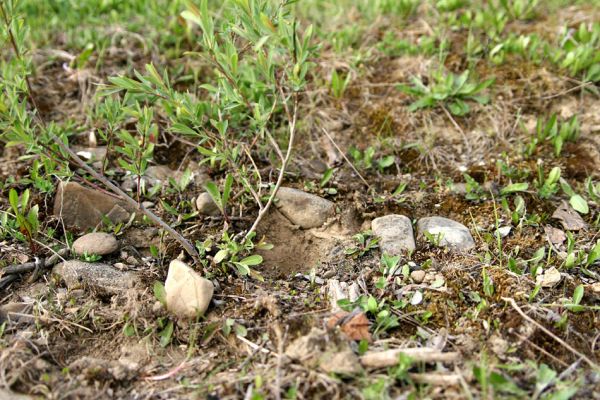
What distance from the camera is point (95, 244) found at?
113 inches

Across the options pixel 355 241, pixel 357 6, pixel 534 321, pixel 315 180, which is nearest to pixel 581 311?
pixel 534 321

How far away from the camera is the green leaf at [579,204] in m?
3.14

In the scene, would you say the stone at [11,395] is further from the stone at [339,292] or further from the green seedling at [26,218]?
the stone at [339,292]

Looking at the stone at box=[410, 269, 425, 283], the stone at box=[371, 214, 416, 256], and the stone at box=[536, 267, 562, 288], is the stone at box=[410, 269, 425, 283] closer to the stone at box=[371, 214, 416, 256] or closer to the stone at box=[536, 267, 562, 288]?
the stone at box=[371, 214, 416, 256]

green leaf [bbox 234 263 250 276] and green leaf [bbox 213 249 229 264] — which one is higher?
green leaf [bbox 213 249 229 264]

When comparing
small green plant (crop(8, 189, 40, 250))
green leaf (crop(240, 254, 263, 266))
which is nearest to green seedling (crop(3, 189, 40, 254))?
small green plant (crop(8, 189, 40, 250))

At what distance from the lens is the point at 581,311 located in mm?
2555

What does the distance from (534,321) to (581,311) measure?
10.8 inches

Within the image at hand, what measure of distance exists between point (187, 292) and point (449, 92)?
221cm

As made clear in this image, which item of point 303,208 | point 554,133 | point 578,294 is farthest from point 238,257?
point 554,133

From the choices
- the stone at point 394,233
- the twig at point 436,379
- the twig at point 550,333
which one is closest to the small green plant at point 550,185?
the stone at point 394,233

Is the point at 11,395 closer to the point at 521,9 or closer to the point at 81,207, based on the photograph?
the point at 81,207

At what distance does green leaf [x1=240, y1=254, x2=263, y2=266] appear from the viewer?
2.77 m

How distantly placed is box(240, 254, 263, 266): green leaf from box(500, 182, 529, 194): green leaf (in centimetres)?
147
